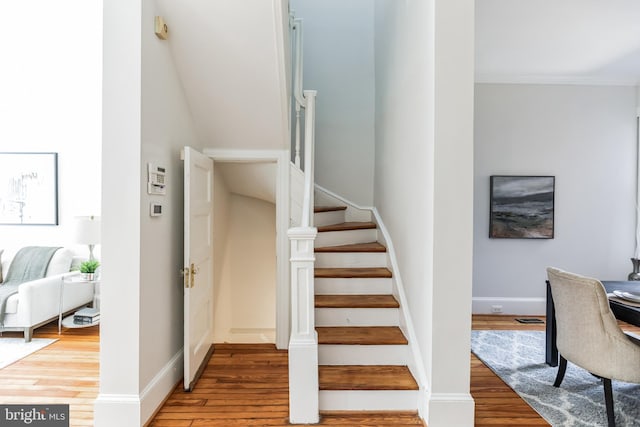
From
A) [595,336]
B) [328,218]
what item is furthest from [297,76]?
[595,336]

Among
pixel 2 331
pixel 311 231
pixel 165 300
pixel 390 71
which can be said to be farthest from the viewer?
pixel 2 331

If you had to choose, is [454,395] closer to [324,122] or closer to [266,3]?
[266,3]

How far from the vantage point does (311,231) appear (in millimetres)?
2164

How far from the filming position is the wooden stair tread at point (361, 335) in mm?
2436

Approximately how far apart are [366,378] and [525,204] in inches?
121

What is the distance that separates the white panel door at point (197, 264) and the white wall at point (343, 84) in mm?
1693

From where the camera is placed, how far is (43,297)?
11.6ft

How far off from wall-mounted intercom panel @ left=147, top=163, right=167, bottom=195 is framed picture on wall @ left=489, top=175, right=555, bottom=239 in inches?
140

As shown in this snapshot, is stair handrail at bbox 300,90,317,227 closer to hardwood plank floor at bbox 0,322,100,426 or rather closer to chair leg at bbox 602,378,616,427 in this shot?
hardwood plank floor at bbox 0,322,100,426

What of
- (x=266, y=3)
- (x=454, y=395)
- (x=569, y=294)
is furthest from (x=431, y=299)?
(x=266, y=3)

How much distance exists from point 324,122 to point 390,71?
1.18 meters

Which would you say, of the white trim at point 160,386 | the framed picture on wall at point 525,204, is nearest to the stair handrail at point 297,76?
the white trim at point 160,386

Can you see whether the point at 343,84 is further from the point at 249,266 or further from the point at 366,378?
the point at 366,378

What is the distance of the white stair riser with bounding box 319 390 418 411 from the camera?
7.22ft
